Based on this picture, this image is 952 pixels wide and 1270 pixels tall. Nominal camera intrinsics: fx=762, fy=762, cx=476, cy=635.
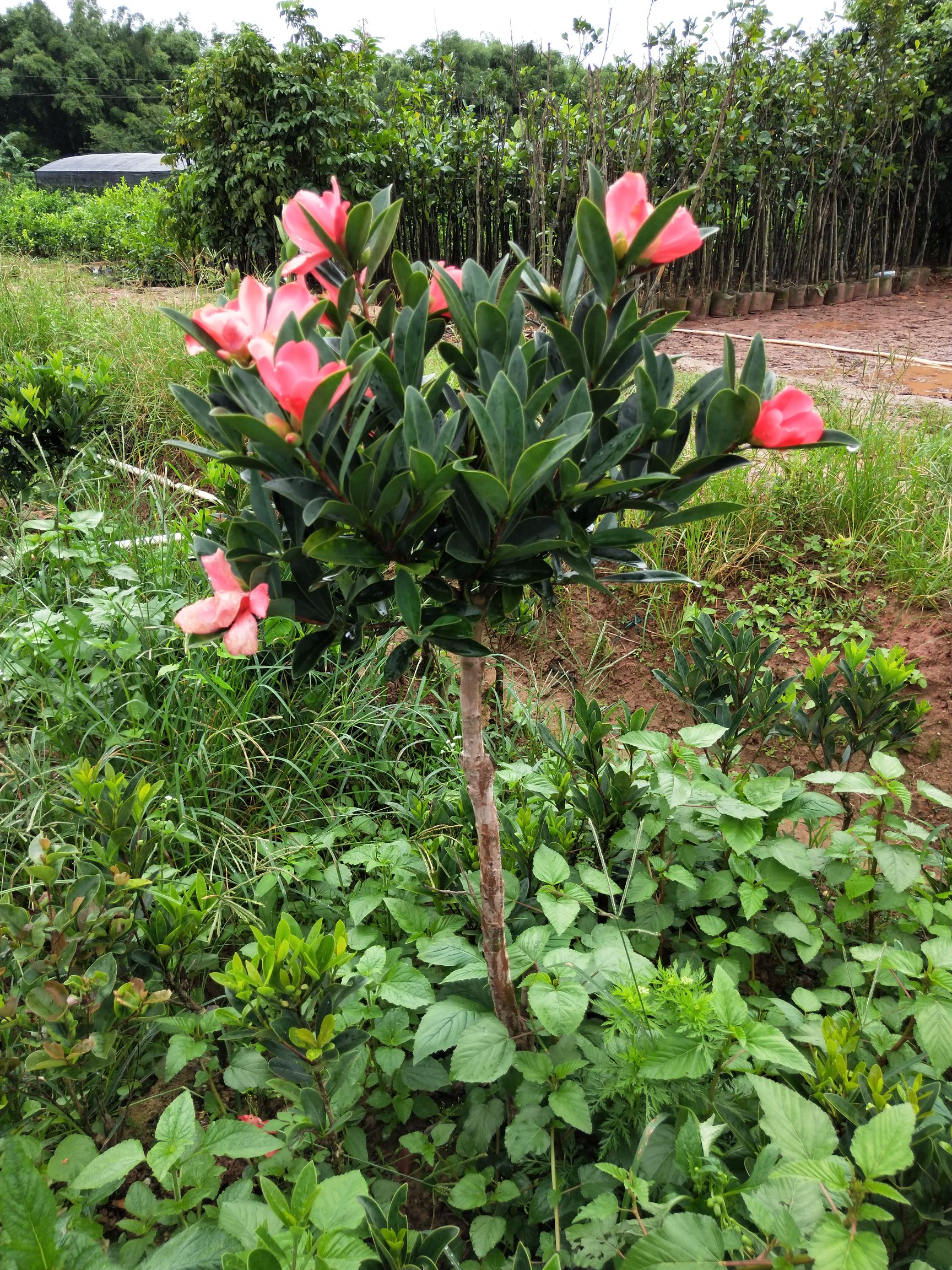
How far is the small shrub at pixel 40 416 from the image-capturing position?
9.24 ft

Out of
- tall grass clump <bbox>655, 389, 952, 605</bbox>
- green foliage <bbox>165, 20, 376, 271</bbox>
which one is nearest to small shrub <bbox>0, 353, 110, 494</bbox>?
tall grass clump <bbox>655, 389, 952, 605</bbox>

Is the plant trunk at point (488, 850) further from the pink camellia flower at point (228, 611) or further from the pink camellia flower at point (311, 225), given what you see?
the pink camellia flower at point (311, 225)

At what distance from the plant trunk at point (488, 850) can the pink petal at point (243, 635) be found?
32 centimetres

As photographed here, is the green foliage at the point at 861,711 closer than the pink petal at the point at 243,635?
No

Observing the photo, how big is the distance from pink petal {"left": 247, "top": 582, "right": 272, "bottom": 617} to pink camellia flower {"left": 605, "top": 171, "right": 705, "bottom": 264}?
0.51m

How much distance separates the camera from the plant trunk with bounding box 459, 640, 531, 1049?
1051 millimetres

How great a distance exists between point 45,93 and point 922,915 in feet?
179

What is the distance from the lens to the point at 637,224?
2.64 feet

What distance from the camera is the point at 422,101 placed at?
26.1 ft

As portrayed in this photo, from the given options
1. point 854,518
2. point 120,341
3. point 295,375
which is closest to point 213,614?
point 295,375

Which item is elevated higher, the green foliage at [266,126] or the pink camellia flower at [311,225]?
the green foliage at [266,126]

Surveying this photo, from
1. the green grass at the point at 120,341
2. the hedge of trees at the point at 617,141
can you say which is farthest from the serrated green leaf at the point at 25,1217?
the hedge of trees at the point at 617,141

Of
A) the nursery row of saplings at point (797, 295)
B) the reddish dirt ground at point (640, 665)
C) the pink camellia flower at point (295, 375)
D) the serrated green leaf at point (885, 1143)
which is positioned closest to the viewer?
the pink camellia flower at point (295, 375)

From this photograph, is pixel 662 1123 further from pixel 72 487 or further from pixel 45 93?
pixel 45 93
